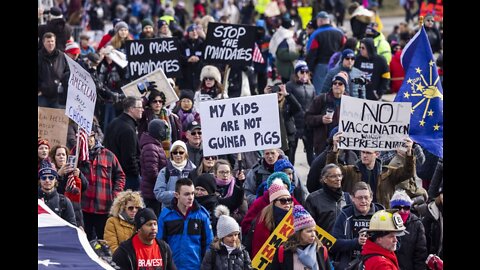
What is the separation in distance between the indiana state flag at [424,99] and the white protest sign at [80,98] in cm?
288

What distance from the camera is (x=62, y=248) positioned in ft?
25.2

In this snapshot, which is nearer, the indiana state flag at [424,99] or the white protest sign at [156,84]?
the indiana state flag at [424,99]

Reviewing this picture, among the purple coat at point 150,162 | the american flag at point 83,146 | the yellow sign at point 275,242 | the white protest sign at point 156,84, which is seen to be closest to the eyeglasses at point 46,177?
the american flag at point 83,146

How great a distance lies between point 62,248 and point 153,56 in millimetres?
10197

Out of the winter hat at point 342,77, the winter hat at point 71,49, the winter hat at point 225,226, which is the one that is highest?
the winter hat at point 71,49

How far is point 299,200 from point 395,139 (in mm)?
1158

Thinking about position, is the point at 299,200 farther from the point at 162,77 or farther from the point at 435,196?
the point at 162,77

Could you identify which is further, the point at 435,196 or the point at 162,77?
the point at 162,77

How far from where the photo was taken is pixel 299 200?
12.8 meters

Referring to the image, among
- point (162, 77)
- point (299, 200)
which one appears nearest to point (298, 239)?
point (299, 200)

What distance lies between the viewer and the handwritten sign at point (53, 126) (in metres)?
14.7

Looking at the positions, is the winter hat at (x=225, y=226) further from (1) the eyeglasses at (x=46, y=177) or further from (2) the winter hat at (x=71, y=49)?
(2) the winter hat at (x=71, y=49)
